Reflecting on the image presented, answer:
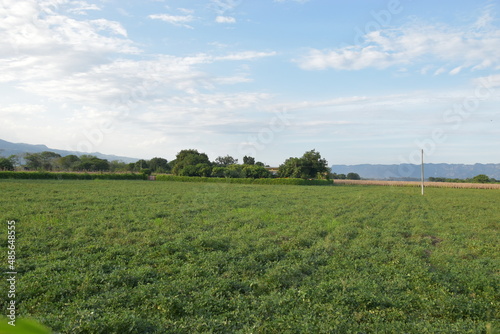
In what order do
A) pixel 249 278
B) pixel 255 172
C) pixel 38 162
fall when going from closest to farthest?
pixel 249 278 < pixel 255 172 < pixel 38 162

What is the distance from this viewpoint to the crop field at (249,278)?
18.6 ft

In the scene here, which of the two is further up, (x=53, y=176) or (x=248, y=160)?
(x=248, y=160)

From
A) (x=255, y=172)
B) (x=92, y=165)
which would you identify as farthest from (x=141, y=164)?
(x=255, y=172)

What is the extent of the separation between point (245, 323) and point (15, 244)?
304 inches

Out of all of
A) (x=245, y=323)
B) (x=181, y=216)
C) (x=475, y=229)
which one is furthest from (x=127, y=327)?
(x=475, y=229)

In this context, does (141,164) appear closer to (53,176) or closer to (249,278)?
(53,176)

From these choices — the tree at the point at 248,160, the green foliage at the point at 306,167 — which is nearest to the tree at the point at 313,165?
the green foliage at the point at 306,167

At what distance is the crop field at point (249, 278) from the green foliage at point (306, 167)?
64.0 meters

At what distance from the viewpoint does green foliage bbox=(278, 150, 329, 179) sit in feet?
256

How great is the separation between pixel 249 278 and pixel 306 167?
72.5 m

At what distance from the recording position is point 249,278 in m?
7.81

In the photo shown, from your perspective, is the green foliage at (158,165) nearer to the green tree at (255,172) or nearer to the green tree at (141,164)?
the green tree at (141,164)

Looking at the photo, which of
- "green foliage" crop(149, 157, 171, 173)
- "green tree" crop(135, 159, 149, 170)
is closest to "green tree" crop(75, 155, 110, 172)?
"green tree" crop(135, 159, 149, 170)

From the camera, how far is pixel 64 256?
8.80 metres
